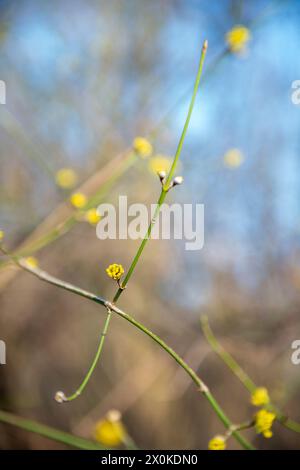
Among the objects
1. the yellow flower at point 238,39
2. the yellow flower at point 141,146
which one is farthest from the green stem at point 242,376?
the yellow flower at point 238,39

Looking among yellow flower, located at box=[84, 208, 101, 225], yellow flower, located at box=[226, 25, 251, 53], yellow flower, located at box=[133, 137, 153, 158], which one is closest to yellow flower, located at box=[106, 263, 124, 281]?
yellow flower, located at box=[84, 208, 101, 225]

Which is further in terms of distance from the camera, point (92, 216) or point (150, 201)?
point (150, 201)

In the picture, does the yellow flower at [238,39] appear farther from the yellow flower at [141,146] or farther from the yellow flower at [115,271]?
the yellow flower at [115,271]

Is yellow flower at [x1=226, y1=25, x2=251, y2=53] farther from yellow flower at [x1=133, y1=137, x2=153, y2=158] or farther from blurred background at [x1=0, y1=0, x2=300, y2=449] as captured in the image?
blurred background at [x1=0, y1=0, x2=300, y2=449]

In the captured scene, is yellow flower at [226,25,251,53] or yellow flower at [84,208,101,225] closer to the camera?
yellow flower at [84,208,101,225]

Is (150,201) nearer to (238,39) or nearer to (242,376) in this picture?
(238,39)

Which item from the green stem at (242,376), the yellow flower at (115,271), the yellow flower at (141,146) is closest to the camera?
the yellow flower at (115,271)

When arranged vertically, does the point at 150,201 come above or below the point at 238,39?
above

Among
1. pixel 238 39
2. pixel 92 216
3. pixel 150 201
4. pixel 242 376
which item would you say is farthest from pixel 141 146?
pixel 150 201
